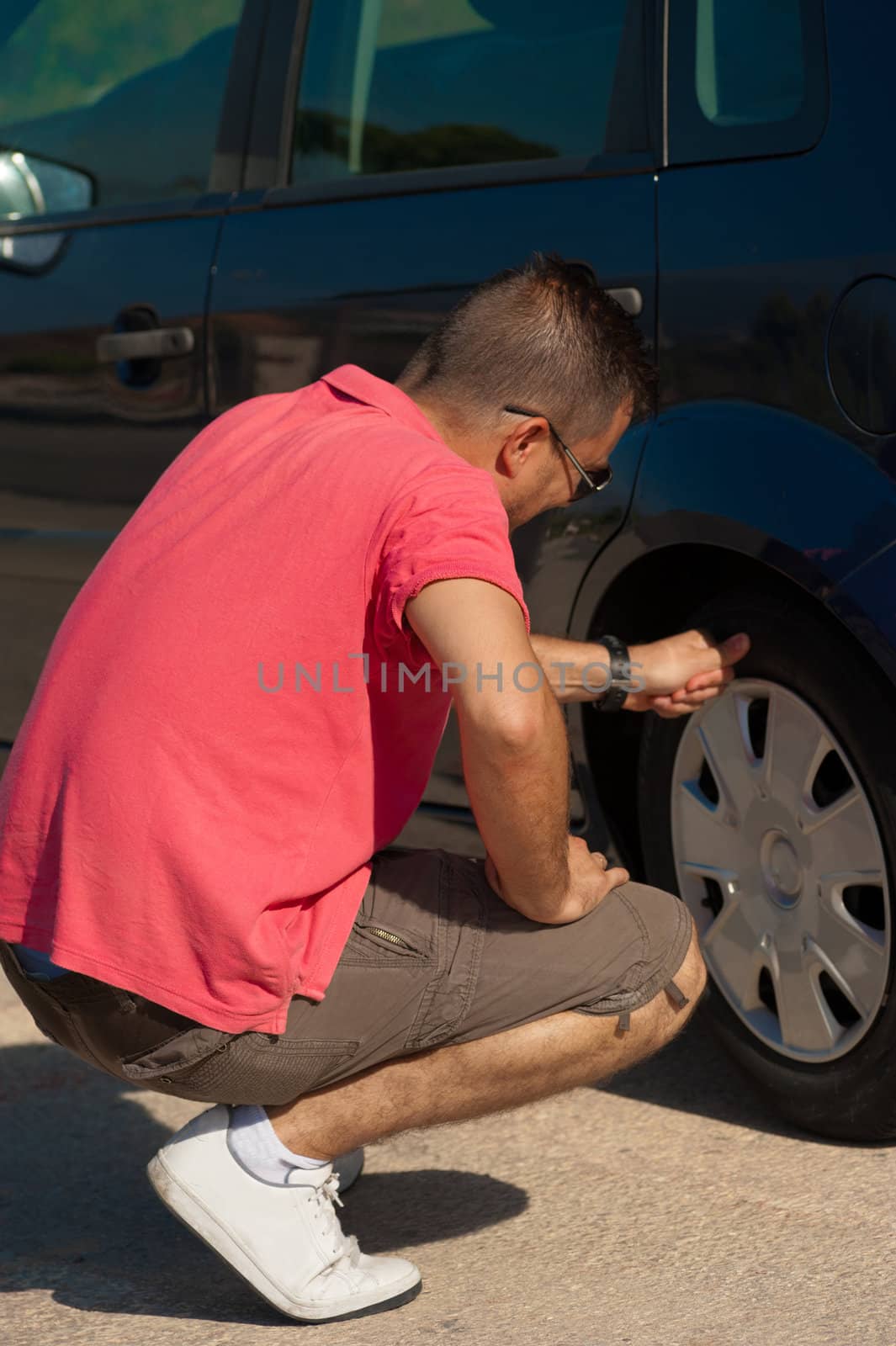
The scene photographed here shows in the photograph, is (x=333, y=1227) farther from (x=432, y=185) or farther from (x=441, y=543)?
(x=432, y=185)

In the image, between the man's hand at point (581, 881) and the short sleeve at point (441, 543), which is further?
the man's hand at point (581, 881)

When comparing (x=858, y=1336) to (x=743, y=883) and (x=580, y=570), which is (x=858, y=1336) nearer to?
(x=743, y=883)

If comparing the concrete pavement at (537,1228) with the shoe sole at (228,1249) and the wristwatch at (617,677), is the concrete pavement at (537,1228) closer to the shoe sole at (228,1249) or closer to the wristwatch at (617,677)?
the shoe sole at (228,1249)

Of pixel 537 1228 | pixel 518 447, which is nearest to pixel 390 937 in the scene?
pixel 537 1228

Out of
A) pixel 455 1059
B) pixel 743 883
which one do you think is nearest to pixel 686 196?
pixel 743 883

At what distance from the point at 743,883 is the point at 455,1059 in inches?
24.6

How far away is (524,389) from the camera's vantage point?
2.07m

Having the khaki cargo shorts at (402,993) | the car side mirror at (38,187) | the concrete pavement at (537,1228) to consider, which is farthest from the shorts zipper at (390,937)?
the car side mirror at (38,187)

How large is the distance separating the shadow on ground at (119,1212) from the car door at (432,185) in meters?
0.63

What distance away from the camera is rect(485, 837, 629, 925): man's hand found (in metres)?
2.12

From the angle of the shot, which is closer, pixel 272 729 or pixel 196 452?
pixel 272 729

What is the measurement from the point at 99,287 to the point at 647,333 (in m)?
1.17

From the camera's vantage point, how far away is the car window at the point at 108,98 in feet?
10.6

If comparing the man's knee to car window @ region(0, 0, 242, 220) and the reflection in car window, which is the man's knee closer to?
the reflection in car window
